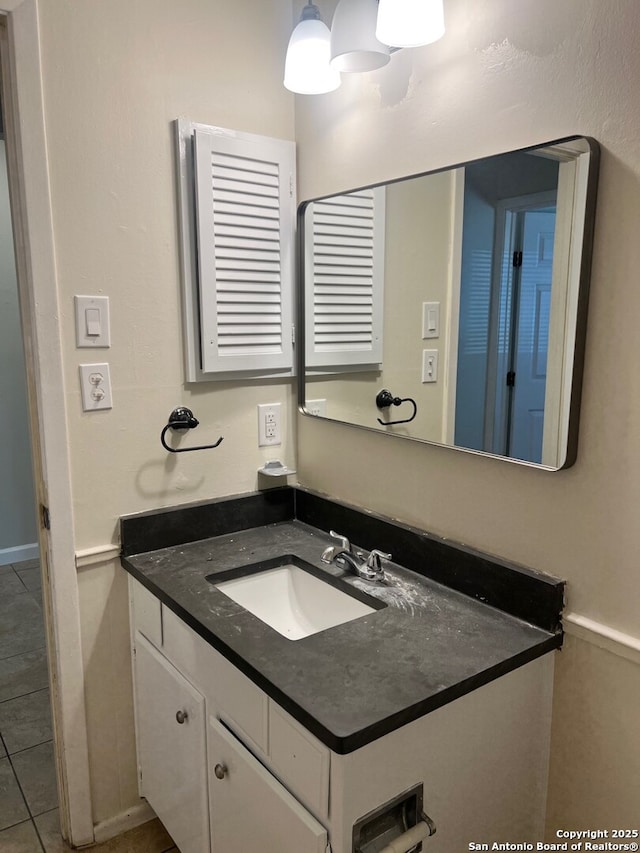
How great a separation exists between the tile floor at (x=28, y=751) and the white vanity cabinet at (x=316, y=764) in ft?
1.31

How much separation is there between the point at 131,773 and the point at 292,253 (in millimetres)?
1532

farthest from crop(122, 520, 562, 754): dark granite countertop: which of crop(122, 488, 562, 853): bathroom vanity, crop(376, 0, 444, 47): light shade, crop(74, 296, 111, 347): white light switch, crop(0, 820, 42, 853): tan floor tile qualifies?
crop(376, 0, 444, 47): light shade

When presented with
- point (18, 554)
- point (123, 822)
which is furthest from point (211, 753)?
point (18, 554)

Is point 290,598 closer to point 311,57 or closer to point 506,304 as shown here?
point 506,304

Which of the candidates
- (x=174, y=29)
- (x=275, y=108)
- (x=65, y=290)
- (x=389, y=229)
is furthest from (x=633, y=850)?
(x=174, y=29)

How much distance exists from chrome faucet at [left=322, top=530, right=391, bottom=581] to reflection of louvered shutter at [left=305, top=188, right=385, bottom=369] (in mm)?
485

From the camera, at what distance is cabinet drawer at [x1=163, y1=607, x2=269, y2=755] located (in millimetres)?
1142

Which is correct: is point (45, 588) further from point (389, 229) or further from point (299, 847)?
point (389, 229)

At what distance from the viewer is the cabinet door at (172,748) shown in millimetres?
1384

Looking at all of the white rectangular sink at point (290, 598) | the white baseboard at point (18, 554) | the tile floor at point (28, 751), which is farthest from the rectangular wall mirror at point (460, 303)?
the white baseboard at point (18, 554)

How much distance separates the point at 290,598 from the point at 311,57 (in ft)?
4.31

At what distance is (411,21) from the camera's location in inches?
46.4

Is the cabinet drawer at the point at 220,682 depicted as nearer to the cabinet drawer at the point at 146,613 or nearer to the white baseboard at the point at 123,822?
the cabinet drawer at the point at 146,613

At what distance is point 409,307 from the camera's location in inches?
59.1
